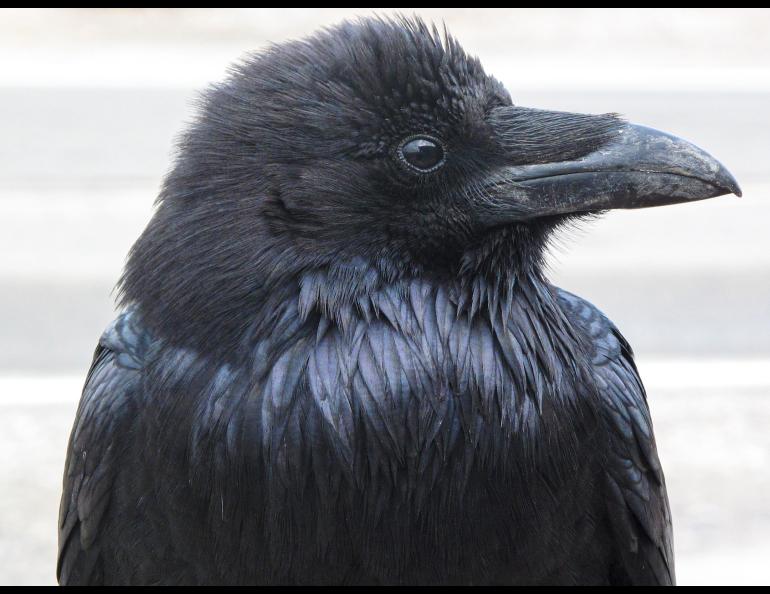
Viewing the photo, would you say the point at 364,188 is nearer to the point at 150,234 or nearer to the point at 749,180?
the point at 150,234

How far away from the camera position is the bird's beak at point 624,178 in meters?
2.42

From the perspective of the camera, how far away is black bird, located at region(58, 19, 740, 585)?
2434 millimetres

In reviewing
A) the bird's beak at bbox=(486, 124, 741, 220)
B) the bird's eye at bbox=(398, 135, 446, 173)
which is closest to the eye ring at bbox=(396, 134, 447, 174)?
the bird's eye at bbox=(398, 135, 446, 173)

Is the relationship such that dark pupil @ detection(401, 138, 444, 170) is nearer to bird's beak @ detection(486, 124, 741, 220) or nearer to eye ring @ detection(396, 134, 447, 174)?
eye ring @ detection(396, 134, 447, 174)

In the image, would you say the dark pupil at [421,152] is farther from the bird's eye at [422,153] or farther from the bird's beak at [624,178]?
the bird's beak at [624,178]

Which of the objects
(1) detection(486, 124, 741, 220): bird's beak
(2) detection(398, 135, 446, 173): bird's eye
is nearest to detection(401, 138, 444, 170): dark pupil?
(2) detection(398, 135, 446, 173): bird's eye

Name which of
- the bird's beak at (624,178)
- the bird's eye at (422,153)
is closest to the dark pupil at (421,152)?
the bird's eye at (422,153)

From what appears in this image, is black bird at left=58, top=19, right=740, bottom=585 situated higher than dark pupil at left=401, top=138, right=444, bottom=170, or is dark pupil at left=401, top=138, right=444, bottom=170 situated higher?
dark pupil at left=401, top=138, right=444, bottom=170

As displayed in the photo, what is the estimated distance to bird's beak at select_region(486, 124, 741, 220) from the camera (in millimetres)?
2418

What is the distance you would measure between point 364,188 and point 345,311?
28cm

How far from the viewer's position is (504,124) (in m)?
2.53

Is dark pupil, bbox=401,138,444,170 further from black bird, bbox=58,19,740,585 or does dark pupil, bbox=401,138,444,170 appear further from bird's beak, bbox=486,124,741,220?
bird's beak, bbox=486,124,741,220

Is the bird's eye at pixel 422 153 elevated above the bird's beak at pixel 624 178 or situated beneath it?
elevated above

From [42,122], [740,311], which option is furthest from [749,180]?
[42,122]
